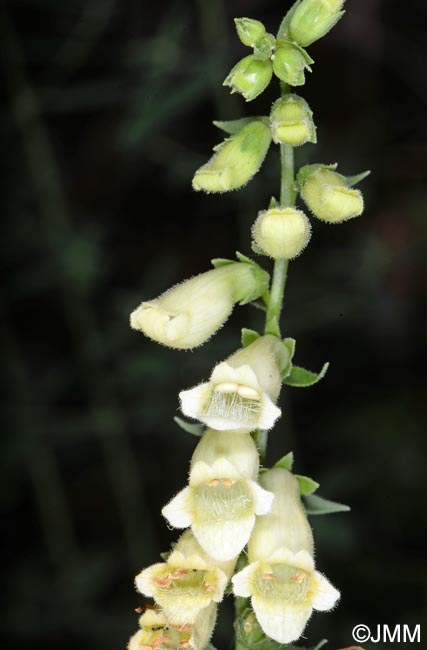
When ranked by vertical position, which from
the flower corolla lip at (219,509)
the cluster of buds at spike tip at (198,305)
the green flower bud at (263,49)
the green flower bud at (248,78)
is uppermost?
the green flower bud at (263,49)

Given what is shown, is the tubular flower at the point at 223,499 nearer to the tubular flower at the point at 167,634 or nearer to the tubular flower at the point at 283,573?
the tubular flower at the point at 283,573

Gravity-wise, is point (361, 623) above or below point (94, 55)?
below

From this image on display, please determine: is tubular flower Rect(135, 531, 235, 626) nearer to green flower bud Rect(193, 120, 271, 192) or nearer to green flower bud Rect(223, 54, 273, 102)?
green flower bud Rect(193, 120, 271, 192)

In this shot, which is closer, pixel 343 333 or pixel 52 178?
pixel 52 178

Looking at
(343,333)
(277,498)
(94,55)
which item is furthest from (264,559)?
(94,55)

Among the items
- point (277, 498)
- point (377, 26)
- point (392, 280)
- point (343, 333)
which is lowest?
point (277, 498)

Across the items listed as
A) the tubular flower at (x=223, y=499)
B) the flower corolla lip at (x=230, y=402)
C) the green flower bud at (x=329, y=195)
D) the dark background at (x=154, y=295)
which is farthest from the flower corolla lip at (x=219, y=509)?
the dark background at (x=154, y=295)

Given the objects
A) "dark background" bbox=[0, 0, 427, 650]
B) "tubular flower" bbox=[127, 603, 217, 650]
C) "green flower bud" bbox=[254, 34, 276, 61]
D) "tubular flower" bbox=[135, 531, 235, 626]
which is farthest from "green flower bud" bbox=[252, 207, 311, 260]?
"dark background" bbox=[0, 0, 427, 650]

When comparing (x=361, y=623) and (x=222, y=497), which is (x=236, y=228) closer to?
(x=361, y=623)
